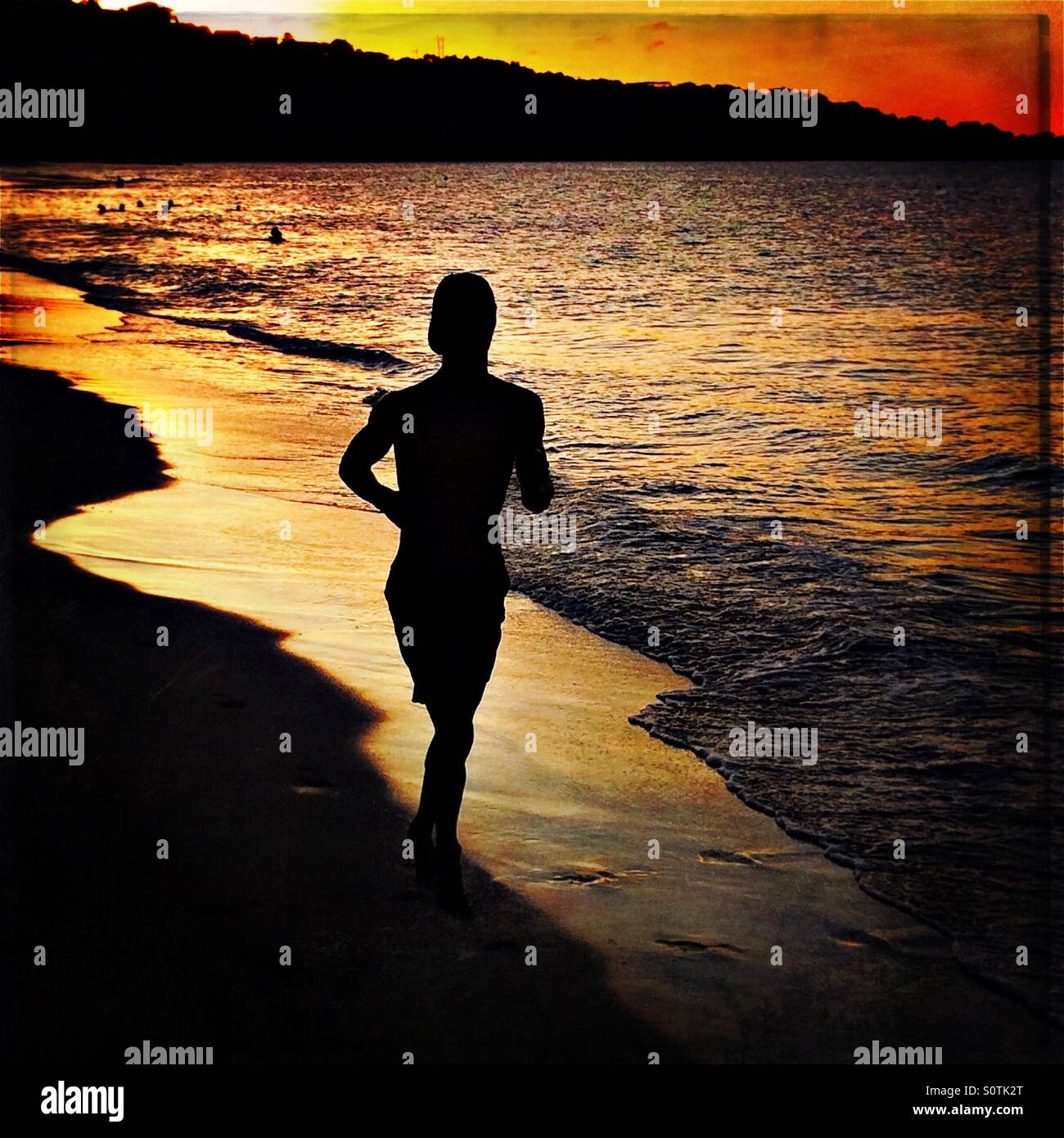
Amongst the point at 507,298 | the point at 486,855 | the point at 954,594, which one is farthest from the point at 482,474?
the point at 507,298

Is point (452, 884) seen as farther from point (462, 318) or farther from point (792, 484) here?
point (792, 484)

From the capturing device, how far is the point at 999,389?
62.1 feet

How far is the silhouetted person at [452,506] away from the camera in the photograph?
4.00 metres

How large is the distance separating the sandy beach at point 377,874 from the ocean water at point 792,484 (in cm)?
35

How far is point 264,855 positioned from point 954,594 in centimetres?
549

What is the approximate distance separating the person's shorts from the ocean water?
1.64 meters

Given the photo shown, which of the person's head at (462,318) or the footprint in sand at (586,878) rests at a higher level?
the person's head at (462,318)

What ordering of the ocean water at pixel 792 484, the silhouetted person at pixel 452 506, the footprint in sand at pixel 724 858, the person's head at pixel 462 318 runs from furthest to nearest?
the ocean water at pixel 792 484 → the footprint in sand at pixel 724 858 → the silhouetted person at pixel 452 506 → the person's head at pixel 462 318

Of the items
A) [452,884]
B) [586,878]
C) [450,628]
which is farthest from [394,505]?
[586,878]

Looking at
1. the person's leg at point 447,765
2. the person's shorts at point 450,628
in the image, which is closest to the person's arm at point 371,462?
the person's shorts at point 450,628

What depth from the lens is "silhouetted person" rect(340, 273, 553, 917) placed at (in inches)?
158

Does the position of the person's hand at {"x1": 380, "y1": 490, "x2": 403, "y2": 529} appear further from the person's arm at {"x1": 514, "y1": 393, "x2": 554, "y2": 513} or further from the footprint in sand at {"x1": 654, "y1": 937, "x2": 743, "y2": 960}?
the footprint in sand at {"x1": 654, "y1": 937, "x2": 743, "y2": 960}

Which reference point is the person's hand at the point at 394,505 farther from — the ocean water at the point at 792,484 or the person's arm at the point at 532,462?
the ocean water at the point at 792,484

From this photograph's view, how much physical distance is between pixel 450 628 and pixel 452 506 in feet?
1.34
